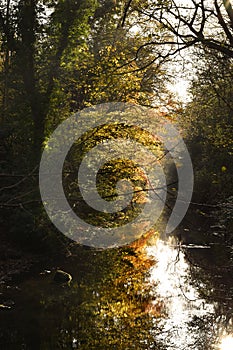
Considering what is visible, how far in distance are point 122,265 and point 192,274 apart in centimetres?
282

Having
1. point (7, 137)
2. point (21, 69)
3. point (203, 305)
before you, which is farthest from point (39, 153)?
point (203, 305)

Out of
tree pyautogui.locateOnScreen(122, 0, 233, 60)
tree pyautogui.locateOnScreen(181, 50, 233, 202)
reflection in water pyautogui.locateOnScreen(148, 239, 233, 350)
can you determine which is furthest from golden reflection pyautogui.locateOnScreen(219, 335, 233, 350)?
tree pyautogui.locateOnScreen(181, 50, 233, 202)

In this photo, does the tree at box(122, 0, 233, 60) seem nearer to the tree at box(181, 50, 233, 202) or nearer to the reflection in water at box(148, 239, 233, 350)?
the reflection in water at box(148, 239, 233, 350)

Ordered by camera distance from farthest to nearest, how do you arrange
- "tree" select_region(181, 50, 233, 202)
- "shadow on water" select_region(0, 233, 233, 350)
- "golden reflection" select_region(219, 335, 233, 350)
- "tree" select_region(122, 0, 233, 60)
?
1. "tree" select_region(181, 50, 233, 202)
2. "shadow on water" select_region(0, 233, 233, 350)
3. "golden reflection" select_region(219, 335, 233, 350)
4. "tree" select_region(122, 0, 233, 60)

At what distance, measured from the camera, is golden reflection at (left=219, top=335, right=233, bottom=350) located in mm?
10352

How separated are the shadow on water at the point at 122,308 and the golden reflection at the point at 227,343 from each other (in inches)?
0.9

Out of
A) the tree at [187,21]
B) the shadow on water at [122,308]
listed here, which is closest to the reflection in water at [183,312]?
the shadow on water at [122,308]

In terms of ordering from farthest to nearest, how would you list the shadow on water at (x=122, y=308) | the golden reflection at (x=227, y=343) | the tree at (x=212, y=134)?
the tree at (x=212, y=134), the shadow on water at (x=122, y=308), the golden reflection at (x=227, y=343)

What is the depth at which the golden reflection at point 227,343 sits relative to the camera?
10.4 metres

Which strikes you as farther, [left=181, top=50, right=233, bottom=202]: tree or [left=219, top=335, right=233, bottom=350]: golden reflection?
[left=181, top=50, right=233, bottom=202]: tree

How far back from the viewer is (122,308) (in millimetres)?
12703

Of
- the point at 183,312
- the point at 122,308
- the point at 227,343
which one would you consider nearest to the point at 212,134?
the point at 183,312

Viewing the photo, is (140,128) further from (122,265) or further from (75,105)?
(122,265)

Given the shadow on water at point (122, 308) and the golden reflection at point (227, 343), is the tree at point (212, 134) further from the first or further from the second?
the golden reflection at point (227, 343)
